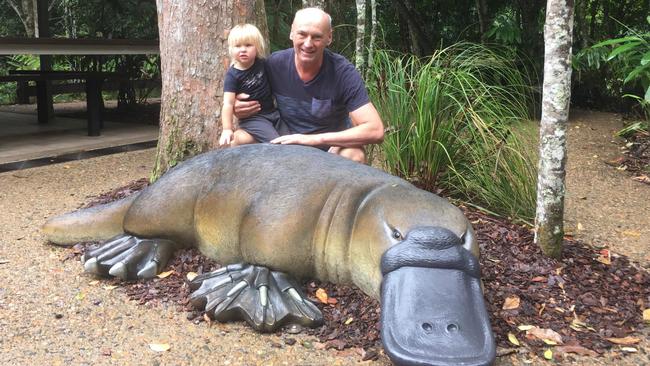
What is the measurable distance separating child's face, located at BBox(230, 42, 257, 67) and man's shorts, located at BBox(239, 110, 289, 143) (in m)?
0.28

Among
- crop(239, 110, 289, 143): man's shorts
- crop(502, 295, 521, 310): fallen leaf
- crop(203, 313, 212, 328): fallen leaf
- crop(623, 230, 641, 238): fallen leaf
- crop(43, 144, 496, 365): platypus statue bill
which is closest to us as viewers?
crop(43, 144, 496, 365): platypus statue bill

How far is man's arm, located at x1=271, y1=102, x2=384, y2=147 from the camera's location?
294 centimetres

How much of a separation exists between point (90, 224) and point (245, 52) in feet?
3.93

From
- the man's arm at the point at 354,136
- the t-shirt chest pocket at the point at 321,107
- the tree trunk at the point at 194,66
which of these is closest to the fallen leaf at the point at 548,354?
the man's arm at the point at 354,136

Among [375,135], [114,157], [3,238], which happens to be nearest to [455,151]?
[375,135]

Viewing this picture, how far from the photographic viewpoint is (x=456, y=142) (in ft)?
12.6

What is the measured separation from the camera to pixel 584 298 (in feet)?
8.72

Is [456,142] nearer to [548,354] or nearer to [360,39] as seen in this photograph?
[360,39]

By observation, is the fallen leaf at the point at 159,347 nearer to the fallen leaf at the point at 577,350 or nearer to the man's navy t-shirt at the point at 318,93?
the man's navy t-shirt at the point at 318,93

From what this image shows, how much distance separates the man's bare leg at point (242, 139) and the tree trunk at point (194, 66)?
74cm

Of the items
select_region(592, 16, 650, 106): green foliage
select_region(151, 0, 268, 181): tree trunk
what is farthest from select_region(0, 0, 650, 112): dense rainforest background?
select_region(151, 0, 268, 181): tree trunk

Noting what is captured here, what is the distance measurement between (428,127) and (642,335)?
1.72 metres

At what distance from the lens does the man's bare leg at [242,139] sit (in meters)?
3.17

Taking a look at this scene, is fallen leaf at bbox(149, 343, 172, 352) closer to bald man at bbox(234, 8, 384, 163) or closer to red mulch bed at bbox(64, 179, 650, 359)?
red mulch bed at bbox(64, 179, 650, 359)
